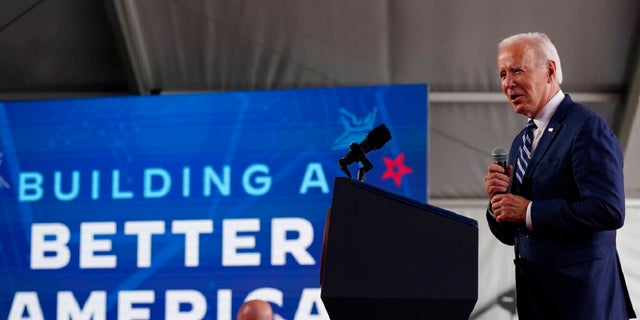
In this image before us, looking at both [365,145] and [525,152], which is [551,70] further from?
[365,145]

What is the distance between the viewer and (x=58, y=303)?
205 inches

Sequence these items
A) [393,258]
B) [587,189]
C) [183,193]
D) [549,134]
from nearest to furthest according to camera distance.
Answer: [393,258] → [587,189] → [549,134] → [183,193]

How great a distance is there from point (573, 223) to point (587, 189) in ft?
0.30

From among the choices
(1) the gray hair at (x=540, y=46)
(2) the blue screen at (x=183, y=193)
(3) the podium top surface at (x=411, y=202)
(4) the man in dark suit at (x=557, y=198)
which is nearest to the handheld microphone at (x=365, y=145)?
(3) the podium top surface at (x=411, y=202)

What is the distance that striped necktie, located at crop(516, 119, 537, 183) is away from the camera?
2.27 meters

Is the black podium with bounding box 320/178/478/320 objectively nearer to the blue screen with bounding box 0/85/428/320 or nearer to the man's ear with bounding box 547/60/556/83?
the man's ear with bounding box 547/60/556/83

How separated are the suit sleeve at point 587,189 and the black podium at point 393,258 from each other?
234mm

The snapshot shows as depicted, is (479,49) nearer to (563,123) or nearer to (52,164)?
(52,164)

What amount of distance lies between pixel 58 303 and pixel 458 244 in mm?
3806

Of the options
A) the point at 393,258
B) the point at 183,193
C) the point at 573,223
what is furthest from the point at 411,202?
the point at 183,193

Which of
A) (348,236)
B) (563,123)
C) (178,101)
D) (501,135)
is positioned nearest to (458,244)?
(348,236)

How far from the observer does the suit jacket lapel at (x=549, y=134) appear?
2.21 metres

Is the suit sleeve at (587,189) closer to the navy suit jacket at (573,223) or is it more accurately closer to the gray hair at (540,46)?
the navy suit jacket at (573,223)

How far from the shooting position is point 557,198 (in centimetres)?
214
